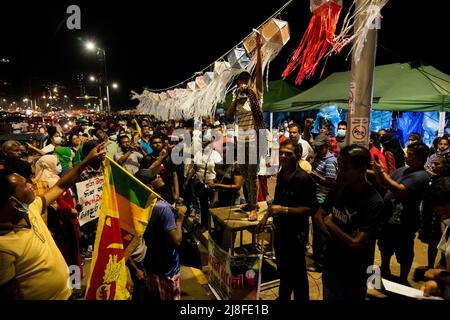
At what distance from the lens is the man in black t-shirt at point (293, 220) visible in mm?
3361

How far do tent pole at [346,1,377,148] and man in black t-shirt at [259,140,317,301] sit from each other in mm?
711

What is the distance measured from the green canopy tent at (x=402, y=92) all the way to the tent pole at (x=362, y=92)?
22.8 ft

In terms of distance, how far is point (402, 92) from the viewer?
10219 millimetres

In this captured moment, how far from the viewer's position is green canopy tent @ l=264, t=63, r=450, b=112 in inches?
352

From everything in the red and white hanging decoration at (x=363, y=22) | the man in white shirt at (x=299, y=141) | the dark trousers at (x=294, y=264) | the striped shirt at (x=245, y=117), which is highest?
the red and white hanging decoration at (x=363, y=22)

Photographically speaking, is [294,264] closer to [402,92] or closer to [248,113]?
[248,113]

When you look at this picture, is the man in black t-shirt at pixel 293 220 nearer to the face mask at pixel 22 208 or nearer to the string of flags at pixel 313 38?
the string of flags at pixel 313 38

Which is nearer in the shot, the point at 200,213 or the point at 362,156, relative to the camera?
the point at 362,156

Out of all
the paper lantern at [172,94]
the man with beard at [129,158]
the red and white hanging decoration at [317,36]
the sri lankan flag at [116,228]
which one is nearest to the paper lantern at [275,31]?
the red and white hanging decoration at [317,36]

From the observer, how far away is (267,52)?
14.3ft

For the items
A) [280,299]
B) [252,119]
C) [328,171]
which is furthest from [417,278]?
[252,119]

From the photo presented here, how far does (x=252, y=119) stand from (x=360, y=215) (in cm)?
173

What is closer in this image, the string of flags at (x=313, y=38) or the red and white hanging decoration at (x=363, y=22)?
the red and white hanging decoration at (x=363, y=22)

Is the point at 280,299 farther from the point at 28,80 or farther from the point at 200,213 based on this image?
the point at 28,80
